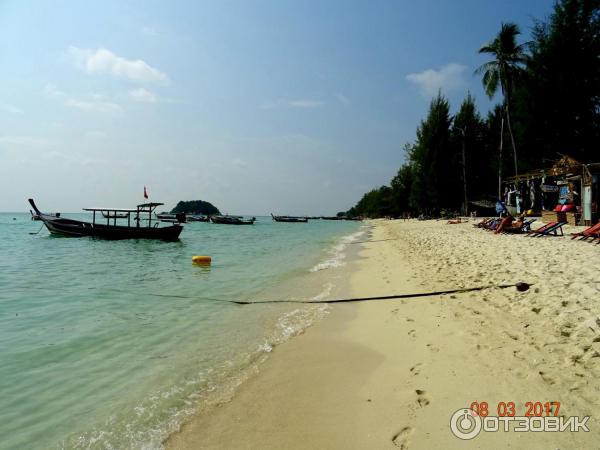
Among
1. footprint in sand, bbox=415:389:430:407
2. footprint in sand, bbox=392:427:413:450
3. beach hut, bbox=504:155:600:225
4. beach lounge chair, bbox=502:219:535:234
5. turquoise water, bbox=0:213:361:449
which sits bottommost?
turquoise water, bbox=0:213:361:449

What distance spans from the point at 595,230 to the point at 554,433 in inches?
480

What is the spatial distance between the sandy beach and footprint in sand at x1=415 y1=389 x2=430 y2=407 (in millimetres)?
→ 15

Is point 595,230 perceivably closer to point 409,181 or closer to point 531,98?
point 531,98

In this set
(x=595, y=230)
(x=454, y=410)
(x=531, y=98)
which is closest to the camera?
(x=454, y=410)

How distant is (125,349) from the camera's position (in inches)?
216

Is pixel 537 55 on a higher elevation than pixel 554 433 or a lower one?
higher

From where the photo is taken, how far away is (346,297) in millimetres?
8672

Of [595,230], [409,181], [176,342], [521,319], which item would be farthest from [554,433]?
[409,181]

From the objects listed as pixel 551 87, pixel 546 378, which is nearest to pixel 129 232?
pixel 546 378

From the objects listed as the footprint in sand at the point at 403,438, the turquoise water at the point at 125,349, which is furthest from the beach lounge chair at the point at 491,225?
the footprint in sand at the point at 403,438

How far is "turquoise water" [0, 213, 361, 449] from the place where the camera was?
11.6 feet

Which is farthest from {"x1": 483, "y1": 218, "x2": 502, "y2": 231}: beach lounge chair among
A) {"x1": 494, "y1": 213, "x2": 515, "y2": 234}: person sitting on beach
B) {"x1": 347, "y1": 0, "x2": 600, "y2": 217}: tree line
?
{"x1": 347, "y1": 0, "x2": 600, "y2": 217}: tree line

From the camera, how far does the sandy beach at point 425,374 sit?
9.74 ft

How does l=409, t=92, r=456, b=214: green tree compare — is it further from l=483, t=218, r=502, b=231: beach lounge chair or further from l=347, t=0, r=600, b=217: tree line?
l=483, t=218, r=502, b=231: beach lounge chair
